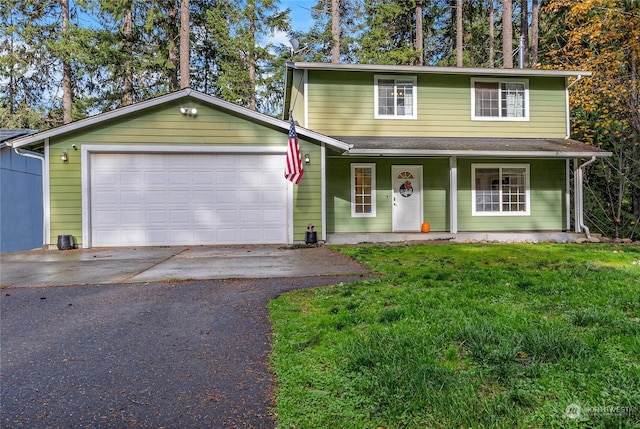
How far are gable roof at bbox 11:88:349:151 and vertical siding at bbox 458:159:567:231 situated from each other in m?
4.41

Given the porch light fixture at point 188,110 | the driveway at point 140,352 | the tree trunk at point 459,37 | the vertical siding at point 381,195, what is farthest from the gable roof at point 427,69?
the tree trunk at point 459,37

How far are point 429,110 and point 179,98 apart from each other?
23.3ft

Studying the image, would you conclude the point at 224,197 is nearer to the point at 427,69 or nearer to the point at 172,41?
the point at 427,69

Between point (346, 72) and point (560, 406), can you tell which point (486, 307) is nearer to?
point (560, 406)

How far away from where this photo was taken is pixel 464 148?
10758 millimetres

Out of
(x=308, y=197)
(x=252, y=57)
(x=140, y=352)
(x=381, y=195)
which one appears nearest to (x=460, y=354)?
(x=140, y=352)

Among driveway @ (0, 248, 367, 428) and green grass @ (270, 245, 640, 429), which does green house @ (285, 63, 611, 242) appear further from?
green grass @ (270, 245, 640, 429)

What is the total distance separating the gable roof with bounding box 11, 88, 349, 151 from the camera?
9328mm

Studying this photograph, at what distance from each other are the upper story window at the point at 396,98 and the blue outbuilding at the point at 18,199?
960 cm

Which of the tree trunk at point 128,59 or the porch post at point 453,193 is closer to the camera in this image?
the porch post at point 453,193

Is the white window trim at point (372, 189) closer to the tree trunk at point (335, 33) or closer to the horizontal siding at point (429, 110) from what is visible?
the horizontal siding at point (429, 110)

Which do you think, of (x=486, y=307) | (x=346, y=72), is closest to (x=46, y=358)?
(x=486, y=307)

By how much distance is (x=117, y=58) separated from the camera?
1825 centimetres

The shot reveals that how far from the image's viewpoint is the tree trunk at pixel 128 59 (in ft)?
61.9
